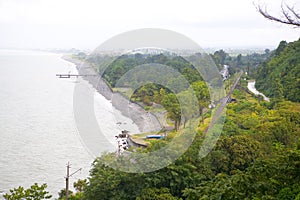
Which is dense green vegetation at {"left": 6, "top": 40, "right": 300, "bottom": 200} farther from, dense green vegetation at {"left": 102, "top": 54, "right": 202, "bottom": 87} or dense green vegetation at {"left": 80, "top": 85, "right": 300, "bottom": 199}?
dense green vegetation at {"left": 102, "top": 54, "right": 202, "bottom": 87}

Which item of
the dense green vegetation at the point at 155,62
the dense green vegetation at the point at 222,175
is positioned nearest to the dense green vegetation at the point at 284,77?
the dense green vegetation at the point at 155,62

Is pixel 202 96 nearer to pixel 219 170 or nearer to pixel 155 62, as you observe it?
pixel 219 170

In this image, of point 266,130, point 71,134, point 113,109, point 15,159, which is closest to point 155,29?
point 266,130

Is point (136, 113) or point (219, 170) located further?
point (136, 113)

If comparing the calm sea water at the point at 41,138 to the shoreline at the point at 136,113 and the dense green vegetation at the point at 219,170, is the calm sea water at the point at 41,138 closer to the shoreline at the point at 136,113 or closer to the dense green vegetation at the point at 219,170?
the shoreline at the point at 136,113

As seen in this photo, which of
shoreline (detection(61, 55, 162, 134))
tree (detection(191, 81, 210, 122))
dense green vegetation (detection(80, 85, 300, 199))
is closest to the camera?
dense green vegetation (detection(80, 85, 300, 199))

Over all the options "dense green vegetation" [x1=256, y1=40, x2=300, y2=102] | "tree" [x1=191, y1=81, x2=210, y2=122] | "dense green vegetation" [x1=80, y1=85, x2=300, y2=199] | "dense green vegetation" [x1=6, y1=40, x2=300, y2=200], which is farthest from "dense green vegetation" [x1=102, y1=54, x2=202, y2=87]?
"dense green vegetation" [x1=80, y1=85, x2=300, y2=199]

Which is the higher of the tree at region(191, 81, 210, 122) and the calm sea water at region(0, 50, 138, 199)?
the tree at region(191, 81, 210, 122)

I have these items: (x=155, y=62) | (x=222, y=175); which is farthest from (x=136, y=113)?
(x=222, y=175)

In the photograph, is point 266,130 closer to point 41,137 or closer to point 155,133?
point 155,133
